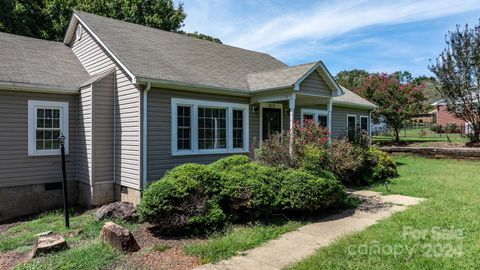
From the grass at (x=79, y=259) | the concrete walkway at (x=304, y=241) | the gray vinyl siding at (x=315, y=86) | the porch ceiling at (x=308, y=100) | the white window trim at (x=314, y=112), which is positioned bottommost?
the grass at (x=79, y=259)

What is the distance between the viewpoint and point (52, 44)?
1171 centimetres

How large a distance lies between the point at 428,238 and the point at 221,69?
8181mm

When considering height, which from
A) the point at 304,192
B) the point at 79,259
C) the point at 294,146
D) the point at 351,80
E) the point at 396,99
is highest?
the point at 351,80

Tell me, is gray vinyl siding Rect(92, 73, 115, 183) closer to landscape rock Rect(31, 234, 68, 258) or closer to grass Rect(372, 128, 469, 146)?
landscape rock Rect(31, 234, 68, 258)

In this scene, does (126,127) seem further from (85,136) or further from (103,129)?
(85,136)

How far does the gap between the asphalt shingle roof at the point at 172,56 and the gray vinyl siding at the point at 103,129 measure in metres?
1.02

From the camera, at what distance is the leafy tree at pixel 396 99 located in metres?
21.5

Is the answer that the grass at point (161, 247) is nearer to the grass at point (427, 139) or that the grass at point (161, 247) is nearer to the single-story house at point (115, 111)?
the single-story house at point (115, 111)

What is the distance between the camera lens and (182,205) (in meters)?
5.57

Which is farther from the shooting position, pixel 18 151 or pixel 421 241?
pixel 18 151

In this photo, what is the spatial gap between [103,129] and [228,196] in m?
4.69

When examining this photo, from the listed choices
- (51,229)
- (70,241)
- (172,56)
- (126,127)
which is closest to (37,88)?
(126,127)

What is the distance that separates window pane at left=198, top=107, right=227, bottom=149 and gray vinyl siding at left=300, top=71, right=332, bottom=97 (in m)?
2.57

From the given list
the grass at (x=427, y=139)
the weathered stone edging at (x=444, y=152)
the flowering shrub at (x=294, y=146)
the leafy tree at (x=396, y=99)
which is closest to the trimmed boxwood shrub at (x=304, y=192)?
the flowering shrub at (x=294, y=146)
